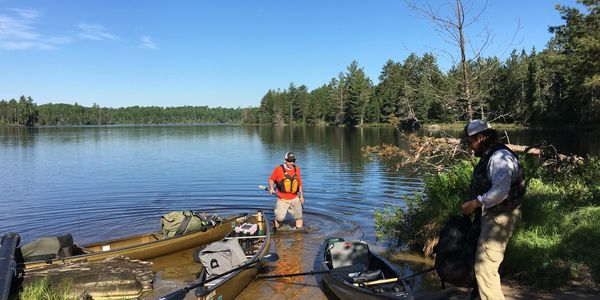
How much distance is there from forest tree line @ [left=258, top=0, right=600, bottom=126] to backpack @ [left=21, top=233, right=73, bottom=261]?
818 centimetres

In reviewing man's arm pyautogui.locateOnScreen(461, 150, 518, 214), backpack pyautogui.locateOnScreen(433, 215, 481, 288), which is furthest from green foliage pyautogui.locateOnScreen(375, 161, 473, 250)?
man's arm pyautogui.locateOnScreen(461, 150, 518, 214)

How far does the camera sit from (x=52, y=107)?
194 metres

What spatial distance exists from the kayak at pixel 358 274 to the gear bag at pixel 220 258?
5.36ft

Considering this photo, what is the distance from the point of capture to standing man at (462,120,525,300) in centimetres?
426

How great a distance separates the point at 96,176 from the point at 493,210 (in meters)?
24.6

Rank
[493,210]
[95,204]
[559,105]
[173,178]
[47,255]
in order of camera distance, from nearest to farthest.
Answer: [493,210]
[47,255]
[95,204]
[173,178]
[559,105]

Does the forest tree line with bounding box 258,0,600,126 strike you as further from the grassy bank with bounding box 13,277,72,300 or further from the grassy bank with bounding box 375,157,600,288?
the grassy bank with bounding box 13,277,72,300

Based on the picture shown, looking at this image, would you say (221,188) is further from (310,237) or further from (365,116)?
(365,116)

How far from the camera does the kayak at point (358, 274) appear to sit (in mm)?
6340

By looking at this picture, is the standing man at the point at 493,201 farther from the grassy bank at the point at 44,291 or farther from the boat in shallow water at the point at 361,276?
the grassy bank at the point at 44,291

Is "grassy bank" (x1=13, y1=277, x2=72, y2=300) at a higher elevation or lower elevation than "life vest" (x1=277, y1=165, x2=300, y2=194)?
lower

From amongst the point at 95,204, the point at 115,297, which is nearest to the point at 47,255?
the point at 115,297

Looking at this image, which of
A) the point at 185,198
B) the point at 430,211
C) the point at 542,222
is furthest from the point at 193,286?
the point at 185,198

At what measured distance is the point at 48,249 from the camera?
8.34m
